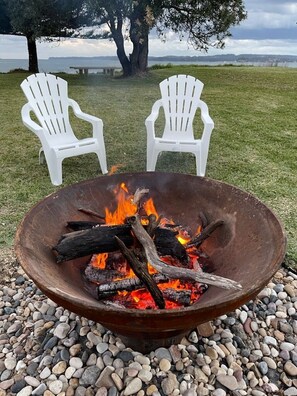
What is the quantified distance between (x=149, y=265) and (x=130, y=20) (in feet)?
32.8

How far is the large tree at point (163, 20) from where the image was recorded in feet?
30.4

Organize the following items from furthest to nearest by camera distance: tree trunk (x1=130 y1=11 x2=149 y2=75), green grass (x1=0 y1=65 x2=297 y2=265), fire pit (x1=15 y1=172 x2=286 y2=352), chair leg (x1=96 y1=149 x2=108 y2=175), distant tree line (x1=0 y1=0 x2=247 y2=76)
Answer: tree trunk (x1=130 y1=11 x2=149 y2=75), distant tree line (x1=0 y1=0 x2=247 y2=76), chair leg (x1=96 y1=149 x2=108 y2=175), green grass (x1=0 y1=65 x2=297 y2=265), fire pit (x1=15 y1=172 x2=286 y2=352)

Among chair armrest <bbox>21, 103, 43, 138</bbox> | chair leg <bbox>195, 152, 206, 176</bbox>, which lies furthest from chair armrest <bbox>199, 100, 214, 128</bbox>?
chair armrest <bbox>21, 103, 43, 138</bbox>

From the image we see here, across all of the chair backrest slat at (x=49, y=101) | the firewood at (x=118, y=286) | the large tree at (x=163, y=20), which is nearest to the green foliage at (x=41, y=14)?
the large tree at (x=163, y=20)

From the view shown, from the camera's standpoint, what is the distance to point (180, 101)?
441 centimetres

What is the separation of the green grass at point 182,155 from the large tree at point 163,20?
6.43ft

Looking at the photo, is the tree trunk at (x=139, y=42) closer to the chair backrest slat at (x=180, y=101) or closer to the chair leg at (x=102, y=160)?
the chair backrest slat at (x=180, y=101)

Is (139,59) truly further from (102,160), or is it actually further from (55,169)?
(55,169)

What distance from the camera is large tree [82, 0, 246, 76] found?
927 cm

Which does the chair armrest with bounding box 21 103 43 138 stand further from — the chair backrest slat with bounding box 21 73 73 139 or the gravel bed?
the gravel bed

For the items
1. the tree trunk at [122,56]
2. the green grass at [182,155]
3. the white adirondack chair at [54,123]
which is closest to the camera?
the green grass at [182,155]

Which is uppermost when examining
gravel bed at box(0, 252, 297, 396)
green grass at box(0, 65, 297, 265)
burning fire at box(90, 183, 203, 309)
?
burning fire at box(90, 183, 203, 309)

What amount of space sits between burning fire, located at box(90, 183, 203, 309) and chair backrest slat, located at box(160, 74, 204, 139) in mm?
2231

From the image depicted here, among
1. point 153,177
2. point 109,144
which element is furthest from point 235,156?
point 153,177
